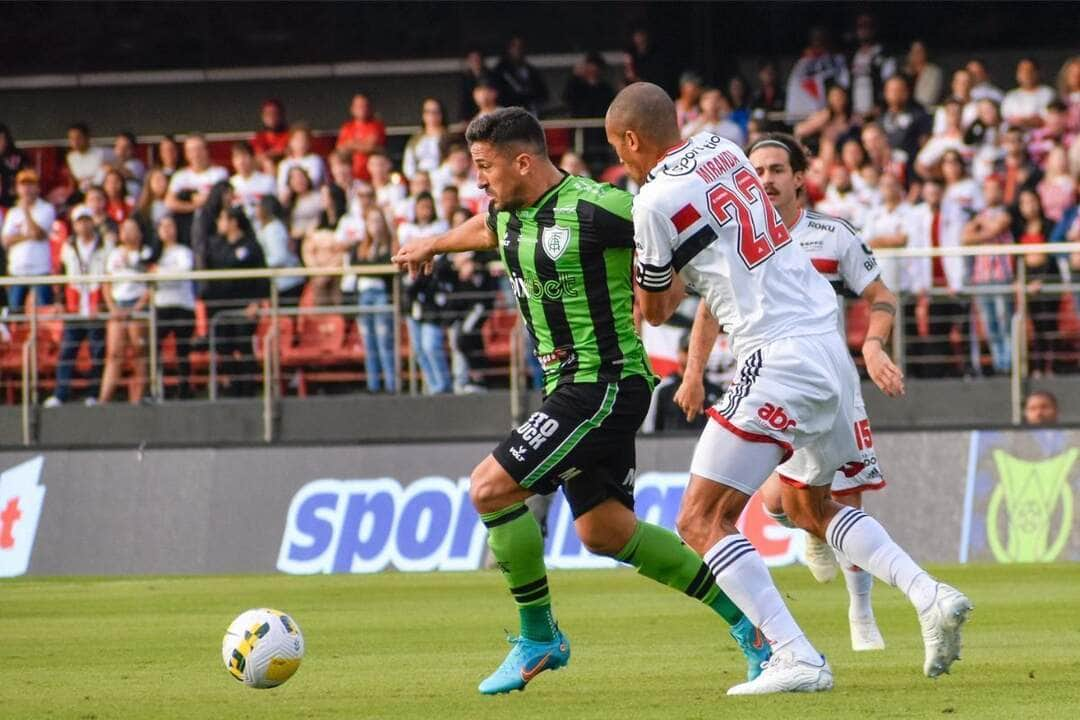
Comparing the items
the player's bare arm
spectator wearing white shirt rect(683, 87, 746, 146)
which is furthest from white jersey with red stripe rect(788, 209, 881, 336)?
spectator wearing white shirt rect(683, 87, 746, 146)

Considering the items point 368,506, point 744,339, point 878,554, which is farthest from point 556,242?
point 368,506

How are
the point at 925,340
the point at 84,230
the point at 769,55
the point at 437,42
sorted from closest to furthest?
A: the point at 925,340 → the point at 84,230 → the point at 769,55 → the point at 437,42

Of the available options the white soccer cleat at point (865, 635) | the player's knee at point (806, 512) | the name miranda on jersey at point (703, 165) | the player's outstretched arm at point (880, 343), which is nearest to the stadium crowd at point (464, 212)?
the white soccer cleat at point (865, 635)

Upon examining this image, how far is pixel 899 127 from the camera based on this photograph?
19.6 metres

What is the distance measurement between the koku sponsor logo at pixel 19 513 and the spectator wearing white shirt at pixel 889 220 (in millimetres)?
8181

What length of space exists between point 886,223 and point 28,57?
13462 mm

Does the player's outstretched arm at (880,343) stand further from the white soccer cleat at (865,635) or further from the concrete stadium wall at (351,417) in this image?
the concrete stadium wall at (351,417)

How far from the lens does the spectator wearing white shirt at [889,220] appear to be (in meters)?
→ 17.9

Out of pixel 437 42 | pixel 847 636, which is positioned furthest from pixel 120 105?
pixel 847 636

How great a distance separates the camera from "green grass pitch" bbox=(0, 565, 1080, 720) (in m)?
7.36

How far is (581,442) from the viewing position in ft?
25.8

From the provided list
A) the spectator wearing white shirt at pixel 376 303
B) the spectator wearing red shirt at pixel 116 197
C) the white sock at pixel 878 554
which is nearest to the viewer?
the white sock at pixel 878 554

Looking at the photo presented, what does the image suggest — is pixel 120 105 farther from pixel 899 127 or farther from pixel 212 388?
pixel 899 127

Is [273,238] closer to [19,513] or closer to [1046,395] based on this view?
[19,513]
